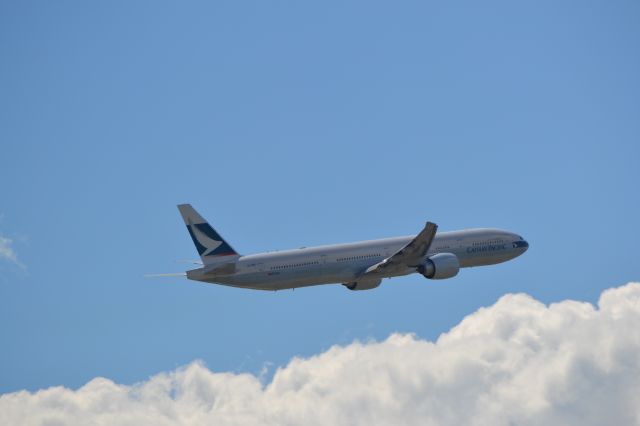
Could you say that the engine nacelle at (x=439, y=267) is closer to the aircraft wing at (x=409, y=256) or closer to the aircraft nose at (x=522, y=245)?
the aircraft wing at (x=409, y=256)

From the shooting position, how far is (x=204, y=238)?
82.1m

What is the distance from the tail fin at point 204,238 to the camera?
8150 centimetres

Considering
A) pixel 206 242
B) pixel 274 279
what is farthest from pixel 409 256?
pixel 206 242

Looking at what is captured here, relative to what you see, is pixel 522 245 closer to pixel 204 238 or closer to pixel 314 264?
pixel 314 264

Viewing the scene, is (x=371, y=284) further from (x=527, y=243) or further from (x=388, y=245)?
(x=527, y=243)

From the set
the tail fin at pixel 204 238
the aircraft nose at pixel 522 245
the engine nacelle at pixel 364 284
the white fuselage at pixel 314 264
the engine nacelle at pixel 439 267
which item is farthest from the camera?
the aircraft nose at pixel 522 245

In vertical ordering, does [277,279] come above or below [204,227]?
below

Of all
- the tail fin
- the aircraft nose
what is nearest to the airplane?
the tail fin

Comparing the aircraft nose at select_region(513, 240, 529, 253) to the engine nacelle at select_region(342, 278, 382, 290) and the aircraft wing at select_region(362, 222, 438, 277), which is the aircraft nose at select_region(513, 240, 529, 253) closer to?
the aircraft wing at select_region(362, 222, 438, 277)

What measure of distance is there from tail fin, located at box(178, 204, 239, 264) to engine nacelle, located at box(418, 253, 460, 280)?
16922 millimetres

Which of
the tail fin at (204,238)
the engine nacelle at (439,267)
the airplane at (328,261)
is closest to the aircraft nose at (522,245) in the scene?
the airplane at (328,261)

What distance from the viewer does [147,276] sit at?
76750 mm

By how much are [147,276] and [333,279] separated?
16436 millimetres

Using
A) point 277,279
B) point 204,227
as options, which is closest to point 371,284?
point 277,279
